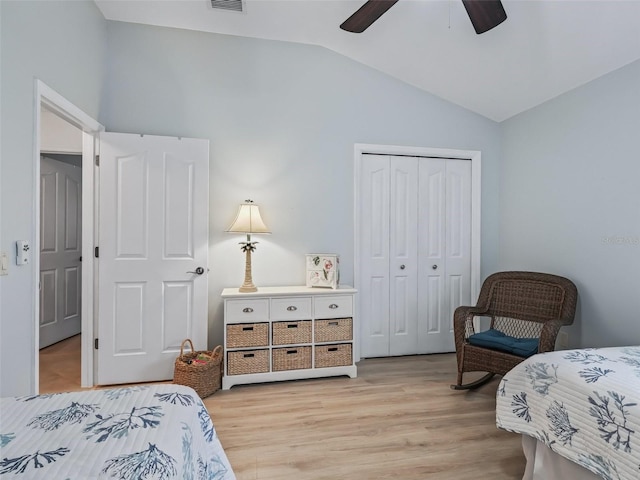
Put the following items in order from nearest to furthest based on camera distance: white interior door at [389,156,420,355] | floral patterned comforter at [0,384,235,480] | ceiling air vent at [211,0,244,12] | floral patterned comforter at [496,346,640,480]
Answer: floral patterned comforter at [0,384,235,480]
floral patterned comforter at [496,346,640,480]
ceiling air vent at [211,0,244,12]
white interior door at [389,156,420,355]

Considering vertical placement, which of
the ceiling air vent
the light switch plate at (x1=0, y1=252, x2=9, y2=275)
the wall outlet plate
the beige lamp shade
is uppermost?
the ceiling air vent

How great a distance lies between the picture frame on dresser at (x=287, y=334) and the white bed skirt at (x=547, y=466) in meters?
1.53

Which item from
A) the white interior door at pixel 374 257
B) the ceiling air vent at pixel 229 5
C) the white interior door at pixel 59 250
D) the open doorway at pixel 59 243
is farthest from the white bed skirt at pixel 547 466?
the white interior door at pixel 59 250

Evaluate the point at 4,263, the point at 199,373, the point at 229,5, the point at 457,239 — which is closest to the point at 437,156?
the point at 457,239

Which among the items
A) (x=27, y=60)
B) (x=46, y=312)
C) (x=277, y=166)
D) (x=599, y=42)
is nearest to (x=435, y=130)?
(x=599, y=42)

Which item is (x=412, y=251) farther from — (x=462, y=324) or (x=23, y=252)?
(x=23, y=252)

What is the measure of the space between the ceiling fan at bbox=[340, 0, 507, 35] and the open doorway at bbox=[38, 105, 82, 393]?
2.94 metres

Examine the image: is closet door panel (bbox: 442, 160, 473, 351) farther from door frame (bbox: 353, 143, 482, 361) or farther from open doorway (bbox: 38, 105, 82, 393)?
open doorway (bbox: 38, 105, 82, 393)

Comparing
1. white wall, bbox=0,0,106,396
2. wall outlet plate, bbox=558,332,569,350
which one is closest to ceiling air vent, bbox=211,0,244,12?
white wall, bbox=0,0,106,396

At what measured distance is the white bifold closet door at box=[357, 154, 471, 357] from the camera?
11.5ft

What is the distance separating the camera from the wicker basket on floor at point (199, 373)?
2.58m

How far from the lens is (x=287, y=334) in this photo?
2.90 meters

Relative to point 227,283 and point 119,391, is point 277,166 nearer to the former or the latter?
point 227,283

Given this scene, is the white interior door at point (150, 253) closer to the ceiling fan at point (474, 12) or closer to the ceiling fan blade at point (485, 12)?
the ceiling fan at point (474, 12)
